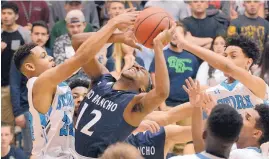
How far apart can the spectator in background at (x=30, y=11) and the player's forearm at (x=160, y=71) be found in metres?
6.02

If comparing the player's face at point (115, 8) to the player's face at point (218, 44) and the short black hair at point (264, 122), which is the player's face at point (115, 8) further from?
the short black hair at point (264, 122)

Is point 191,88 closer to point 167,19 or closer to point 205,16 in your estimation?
point 167,19

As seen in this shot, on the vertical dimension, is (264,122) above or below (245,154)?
above

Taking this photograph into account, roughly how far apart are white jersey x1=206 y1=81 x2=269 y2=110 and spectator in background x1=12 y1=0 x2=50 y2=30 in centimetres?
513

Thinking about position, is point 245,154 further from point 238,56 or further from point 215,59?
point 238,56

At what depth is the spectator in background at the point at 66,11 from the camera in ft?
41.2

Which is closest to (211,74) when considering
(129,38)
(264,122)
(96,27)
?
(96,27)

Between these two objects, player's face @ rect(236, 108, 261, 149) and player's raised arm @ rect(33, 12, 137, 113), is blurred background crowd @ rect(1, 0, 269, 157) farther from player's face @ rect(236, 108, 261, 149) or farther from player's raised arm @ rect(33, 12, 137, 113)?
player's face @ rect(236, 108, 261, 149)

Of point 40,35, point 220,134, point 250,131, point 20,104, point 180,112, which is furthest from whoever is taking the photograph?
point 40,35

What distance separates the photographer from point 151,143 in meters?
8.02

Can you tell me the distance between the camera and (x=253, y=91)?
303 inches

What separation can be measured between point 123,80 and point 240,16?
5.24 meters

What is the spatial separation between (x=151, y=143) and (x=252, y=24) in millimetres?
4500

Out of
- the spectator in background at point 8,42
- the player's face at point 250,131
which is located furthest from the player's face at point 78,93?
the player's face at point 250,131
